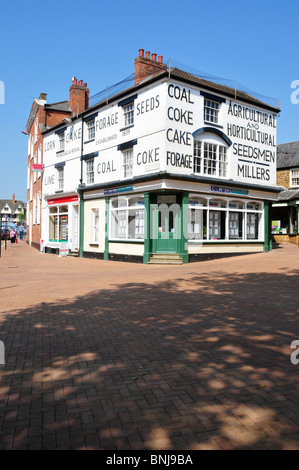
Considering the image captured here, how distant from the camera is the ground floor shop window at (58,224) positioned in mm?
25875

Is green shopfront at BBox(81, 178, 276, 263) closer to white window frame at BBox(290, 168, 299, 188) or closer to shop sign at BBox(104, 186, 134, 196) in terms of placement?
shop sign at BBox(104, 186, 134, 196)

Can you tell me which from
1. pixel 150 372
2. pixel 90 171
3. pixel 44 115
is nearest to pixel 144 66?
pixel 90 171

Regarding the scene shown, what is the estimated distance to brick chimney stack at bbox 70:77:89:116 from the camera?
2744 cm

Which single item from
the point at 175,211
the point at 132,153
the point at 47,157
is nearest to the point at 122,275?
the point at 175,211

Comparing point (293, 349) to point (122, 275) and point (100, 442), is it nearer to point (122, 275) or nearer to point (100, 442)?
point (100, 442)

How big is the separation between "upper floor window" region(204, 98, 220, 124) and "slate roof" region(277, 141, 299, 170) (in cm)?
1263

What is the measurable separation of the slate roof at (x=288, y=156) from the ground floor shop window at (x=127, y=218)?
16235 mm

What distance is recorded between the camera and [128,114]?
1967cm

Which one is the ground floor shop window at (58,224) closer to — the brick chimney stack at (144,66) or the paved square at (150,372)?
the brick chimney stack at (144,66)

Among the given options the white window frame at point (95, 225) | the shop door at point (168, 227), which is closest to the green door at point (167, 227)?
the shop door at point (168, 227)

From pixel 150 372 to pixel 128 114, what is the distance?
1726 centimetres

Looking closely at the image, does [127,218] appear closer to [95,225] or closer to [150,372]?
[95,225]

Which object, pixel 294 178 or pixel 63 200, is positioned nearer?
pixel 63 200

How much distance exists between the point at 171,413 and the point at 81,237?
20.4 meters
